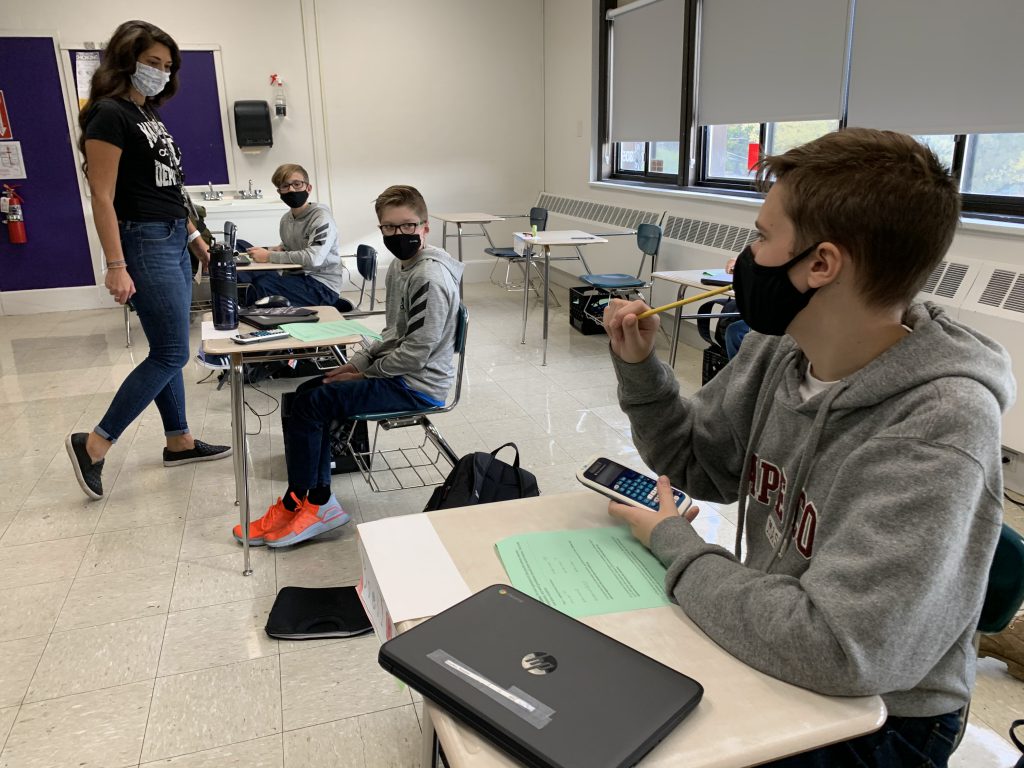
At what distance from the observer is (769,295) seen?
93 cm

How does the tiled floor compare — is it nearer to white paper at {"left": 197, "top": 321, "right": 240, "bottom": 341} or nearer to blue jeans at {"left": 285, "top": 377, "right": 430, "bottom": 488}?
blue jeans at {"left": 285, "top": 377, "right": 430, "bottom": 488}

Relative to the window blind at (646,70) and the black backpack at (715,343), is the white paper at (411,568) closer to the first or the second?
the black backpack at (715,343)

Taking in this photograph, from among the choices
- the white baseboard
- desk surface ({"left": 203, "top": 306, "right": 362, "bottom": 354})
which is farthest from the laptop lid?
the white baseboard

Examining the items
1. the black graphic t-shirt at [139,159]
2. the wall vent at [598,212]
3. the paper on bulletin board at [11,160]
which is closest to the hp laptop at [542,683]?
the black graphic t-shirt at [139,159]

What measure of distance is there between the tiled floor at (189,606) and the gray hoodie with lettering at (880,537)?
3.40 ft

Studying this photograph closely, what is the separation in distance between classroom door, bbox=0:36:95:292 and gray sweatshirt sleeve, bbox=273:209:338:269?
3386 mm

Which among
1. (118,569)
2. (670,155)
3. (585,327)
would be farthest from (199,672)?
(670,155)

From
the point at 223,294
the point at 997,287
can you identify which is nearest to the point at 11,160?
the point at 223,294

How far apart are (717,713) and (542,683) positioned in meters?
0.17

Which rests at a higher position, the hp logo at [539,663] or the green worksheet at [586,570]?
the hp logo at [539,663]

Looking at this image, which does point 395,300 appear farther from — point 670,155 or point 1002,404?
point 670,155

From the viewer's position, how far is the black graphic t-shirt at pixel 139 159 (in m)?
2.53

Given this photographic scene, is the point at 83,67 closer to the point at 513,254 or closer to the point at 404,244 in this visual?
Answer: the point at 513,254

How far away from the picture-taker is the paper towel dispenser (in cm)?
654
